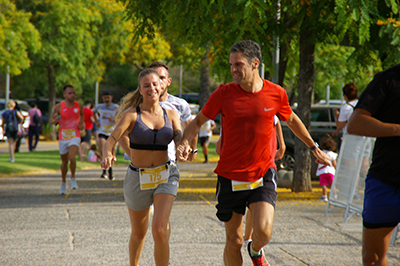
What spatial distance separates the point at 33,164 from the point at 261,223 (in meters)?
12.7

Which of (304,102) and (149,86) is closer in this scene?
(149,86)

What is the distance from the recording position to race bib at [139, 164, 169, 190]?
14.8ft

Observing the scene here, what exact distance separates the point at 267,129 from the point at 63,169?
263 inches

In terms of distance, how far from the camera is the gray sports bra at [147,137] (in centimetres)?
456

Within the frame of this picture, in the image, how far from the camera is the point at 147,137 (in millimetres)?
4570

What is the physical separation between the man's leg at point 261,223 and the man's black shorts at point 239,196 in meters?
0.06

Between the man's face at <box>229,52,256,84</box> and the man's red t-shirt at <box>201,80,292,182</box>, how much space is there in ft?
0.38

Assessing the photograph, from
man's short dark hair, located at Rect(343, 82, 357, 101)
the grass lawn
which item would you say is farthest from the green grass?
man's short dark hair, located at Rect(343, 82, 357, 101)

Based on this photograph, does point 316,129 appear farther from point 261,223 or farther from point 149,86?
point 261,223

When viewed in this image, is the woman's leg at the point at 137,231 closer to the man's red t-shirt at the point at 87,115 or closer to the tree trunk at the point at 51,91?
the man's red t-shirt at the point at 87,115

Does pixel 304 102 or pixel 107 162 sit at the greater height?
pixel 304 102

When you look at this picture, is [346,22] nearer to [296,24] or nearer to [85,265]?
[296,24]

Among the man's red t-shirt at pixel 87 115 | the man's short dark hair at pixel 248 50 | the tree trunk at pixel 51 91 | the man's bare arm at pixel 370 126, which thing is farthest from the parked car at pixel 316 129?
the tree trunk at pixel 51 91

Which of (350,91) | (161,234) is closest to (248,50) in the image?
(161,234)
